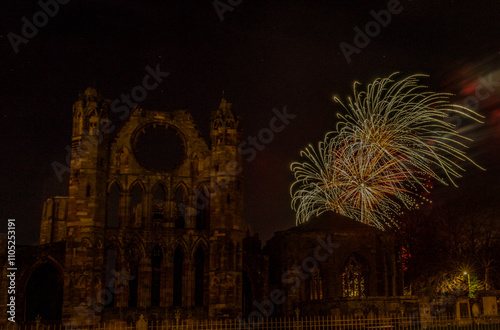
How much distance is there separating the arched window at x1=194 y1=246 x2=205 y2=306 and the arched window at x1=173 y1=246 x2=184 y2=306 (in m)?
0.94

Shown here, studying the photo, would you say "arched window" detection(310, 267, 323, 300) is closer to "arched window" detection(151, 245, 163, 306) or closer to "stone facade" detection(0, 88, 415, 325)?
"stone facade" detection(0, 88, 415, 325)

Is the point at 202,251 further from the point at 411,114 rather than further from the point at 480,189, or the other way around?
the point at 480,189

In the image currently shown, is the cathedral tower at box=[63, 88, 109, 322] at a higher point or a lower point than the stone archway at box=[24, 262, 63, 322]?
higher

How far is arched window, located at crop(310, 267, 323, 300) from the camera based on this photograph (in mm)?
41094

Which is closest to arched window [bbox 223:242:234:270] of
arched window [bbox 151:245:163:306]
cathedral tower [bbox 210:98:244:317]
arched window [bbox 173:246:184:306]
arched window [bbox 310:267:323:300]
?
cathedral tower [bbox 210:98:244:317]

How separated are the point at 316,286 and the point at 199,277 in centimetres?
804

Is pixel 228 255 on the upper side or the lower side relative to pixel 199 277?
→ upper

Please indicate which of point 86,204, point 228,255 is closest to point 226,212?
point 228,255

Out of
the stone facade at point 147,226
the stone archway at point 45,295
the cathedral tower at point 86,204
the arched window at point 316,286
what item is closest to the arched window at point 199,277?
the stone facade at point 147,226

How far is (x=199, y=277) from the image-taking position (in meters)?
38.4

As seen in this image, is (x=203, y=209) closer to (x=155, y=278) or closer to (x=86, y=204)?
(x=155, y=278)

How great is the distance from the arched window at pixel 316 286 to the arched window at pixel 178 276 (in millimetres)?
8545

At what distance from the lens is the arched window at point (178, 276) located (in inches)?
1472

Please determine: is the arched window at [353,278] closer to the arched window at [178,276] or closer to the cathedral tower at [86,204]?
the arched window at [178,276]
